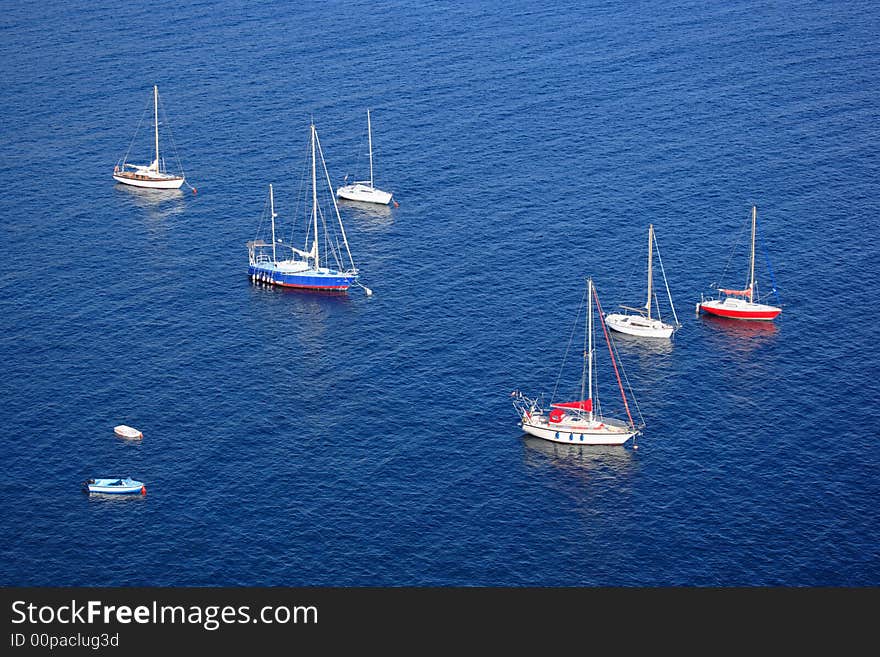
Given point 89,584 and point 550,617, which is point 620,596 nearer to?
point 550,617

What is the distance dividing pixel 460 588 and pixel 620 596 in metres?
25.0

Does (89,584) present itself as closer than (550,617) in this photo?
No

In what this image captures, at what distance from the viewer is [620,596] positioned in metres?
178

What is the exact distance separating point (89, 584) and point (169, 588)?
15.8 metres

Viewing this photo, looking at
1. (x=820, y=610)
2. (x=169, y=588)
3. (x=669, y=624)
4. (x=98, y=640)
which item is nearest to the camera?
(x=98, y=640)

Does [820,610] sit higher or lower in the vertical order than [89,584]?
lower

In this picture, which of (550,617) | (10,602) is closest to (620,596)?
(550,617)

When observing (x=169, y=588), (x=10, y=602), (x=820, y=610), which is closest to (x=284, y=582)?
(x=169, y=588)

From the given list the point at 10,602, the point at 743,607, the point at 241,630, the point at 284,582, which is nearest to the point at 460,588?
the point at 284,582

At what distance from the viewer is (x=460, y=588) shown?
19488 centimetres

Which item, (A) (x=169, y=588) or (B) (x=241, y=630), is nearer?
(B) (x=241, y=630)

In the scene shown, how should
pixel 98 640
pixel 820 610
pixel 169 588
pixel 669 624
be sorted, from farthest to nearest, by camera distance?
pixel 169 588
pixel 820 610
pixel 669 624
pixel 98 640

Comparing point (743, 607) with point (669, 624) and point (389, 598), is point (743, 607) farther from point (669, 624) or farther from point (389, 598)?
point (389, 598)

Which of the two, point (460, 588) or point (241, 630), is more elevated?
point (460, 588)
